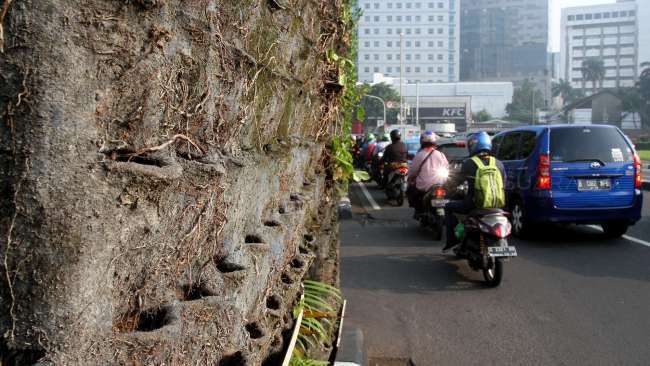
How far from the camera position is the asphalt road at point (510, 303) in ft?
17.6

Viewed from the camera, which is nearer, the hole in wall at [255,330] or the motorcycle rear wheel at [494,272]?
the hole in wall at [255,330]

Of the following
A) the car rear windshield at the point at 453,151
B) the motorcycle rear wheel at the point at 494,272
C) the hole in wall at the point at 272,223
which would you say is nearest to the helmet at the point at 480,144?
the motorcycle rear wheel at the point at 494,272

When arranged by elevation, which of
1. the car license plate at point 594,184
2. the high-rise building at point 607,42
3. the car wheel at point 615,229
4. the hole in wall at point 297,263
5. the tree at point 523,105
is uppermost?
the high-rise building at point 607,42

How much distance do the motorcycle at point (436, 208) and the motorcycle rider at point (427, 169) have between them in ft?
0.98

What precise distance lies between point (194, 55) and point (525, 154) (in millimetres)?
9751

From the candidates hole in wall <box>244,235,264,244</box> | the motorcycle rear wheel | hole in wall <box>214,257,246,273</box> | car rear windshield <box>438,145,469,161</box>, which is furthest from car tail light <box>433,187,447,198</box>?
hole in wall <box>214,257,246,273</box>

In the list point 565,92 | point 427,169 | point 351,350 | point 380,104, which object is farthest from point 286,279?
point 565,92

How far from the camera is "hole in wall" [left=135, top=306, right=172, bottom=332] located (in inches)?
56.1

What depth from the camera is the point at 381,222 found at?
1298cm

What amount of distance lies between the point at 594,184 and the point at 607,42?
15738cm

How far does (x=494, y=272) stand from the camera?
749cm

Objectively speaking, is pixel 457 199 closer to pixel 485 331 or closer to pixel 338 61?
pixel 485 331

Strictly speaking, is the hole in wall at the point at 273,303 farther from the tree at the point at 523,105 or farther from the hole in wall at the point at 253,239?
the tree at the point at 523,105

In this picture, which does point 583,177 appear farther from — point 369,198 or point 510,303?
point 369,198
